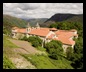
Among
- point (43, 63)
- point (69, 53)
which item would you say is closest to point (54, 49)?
point (69, 53)

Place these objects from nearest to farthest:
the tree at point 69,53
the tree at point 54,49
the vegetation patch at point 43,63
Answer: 1. the vegetation patch at point 43,63
2. the tree at point 54,49
3. the tree at point 69,53

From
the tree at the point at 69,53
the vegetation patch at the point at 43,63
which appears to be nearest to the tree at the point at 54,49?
the tree at the point at 69,53

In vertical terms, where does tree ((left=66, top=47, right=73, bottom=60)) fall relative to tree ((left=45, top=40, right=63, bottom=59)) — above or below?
below

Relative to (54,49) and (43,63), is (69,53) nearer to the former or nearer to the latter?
(54,49)

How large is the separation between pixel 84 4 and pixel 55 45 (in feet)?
33.6

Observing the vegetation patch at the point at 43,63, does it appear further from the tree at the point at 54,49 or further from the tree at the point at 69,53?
the tree at the point at 69,53

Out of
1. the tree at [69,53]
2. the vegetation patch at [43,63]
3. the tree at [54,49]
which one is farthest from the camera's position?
the tree at [69,53]

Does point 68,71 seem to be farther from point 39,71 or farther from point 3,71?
point 3,71

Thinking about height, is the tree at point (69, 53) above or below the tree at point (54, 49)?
below

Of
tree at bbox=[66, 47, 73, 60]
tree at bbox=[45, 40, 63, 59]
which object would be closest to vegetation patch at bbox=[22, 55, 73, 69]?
tree at bbox=[45, 40, 63, 59]

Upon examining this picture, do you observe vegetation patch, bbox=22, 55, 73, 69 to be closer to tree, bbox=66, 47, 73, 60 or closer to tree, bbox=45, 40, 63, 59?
tree, bbox=45, 40, 63, 59

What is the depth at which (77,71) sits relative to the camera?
2910 millimetres

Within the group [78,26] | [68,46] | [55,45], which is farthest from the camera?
[78,26]

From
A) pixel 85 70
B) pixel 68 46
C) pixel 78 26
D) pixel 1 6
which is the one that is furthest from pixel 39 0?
pixel 78 26
